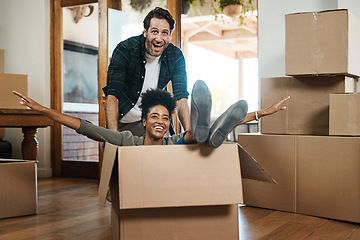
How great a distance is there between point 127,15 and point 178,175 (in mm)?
2637

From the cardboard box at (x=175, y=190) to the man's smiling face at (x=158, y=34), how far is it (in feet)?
2.50

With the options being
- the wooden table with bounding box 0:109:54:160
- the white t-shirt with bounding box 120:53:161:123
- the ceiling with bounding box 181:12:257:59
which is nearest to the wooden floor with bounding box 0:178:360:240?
the white t-shirt with bounding box 120:53:161:123

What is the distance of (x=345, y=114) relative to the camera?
92.0 inches

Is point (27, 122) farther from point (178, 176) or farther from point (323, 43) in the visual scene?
point (323, 43)

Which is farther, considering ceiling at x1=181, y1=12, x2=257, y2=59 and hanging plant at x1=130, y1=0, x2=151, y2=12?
ceiling at x1=181, y1=12, x2=257, y2=59

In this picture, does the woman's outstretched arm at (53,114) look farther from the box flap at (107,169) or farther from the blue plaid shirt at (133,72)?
the blue plaid shirt at (133,72)

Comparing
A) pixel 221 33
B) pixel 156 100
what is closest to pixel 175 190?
pixel 156 100

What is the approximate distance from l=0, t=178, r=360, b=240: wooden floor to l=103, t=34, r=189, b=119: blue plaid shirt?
0.64 m

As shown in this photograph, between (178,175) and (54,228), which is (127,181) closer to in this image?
(178,175)

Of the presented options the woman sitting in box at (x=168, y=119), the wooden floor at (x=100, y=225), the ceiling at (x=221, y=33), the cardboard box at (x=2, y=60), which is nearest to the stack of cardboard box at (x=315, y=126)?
the wooden floor at (x=100, y=225)

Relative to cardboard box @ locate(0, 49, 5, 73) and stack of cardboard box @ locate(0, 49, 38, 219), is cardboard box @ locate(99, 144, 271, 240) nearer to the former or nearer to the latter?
stack of cardboard box @ locate(0, 49, 38, 219)

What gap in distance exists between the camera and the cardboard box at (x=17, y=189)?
2.43m

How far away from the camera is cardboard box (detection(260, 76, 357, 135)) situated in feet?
8.25

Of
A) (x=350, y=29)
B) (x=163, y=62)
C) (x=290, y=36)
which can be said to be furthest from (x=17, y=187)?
(x=350, y=29)
